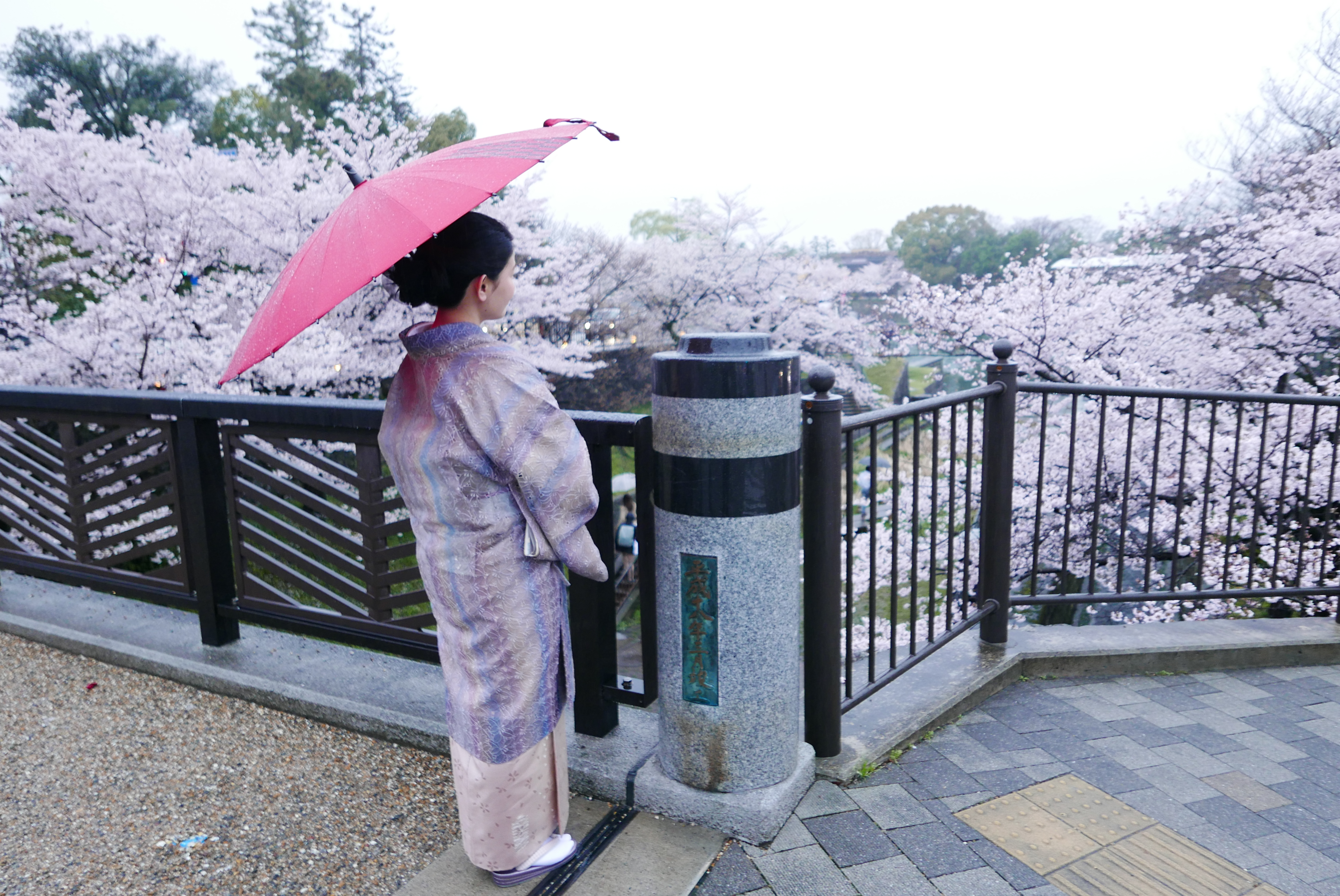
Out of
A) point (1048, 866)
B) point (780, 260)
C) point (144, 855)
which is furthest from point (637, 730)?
point (780, 260)

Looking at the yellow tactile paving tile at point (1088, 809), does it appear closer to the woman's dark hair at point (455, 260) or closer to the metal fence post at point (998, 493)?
the metal fence post at point (998, 493)

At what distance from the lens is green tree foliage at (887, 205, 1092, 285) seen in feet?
157

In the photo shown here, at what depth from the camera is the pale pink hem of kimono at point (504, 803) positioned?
6.48 ft

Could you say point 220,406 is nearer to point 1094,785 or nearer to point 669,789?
point 669,789

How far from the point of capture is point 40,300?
9.20 m

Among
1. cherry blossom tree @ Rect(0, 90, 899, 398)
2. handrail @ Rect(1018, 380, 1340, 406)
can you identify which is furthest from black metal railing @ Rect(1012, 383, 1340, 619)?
cherry blossom tree @ Rect(0, 90, 899, 398)

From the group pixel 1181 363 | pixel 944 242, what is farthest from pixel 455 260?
pixel 944 242

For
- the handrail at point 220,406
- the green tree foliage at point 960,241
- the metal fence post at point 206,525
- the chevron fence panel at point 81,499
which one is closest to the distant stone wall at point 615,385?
the chevron fence panel at point 81,499

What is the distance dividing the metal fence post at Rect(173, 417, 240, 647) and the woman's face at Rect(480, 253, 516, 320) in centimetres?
182

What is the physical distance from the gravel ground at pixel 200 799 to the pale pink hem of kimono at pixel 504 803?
0.92 ft

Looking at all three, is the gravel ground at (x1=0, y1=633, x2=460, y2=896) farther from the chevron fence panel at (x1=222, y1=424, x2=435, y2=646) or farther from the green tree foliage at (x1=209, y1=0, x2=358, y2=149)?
the green tree foliage at (x1=209, y1=0, x2=358, y2=149)

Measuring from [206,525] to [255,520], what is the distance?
0.20 meters

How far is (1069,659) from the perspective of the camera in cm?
333

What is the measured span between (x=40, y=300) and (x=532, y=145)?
1018 cm
